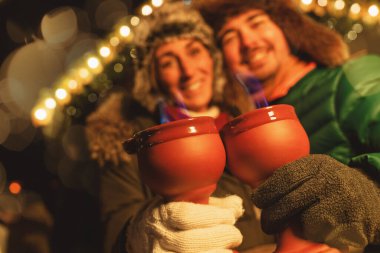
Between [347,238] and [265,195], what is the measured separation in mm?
117

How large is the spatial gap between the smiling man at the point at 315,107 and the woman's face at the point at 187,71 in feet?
0.30

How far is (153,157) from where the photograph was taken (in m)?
0.47

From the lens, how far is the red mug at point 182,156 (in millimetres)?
457

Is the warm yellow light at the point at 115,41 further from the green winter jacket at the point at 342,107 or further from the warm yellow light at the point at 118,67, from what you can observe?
the green winter jacket at the point at 342,107

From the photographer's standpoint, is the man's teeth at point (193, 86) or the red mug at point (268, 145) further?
the man's teeth at point (193, 86)

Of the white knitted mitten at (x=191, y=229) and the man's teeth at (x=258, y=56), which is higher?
the man's teeth at (x=258, y=56)

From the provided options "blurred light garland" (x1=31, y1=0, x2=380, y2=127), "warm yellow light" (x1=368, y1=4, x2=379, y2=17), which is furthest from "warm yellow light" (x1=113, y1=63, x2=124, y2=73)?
"warm yellow light" (x1=368, y1=4, x2=379, y2=17)

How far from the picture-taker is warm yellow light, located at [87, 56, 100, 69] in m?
1.87

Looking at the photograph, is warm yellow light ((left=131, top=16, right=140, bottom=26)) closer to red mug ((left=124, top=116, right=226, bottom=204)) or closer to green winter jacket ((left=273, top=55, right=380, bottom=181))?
green winter jacket ((left=273, top=55, right=380, bottom=181))

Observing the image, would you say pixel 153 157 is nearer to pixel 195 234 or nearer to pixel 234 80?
pixel 195 234

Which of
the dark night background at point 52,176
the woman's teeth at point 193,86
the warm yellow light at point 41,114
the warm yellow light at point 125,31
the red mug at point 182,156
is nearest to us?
the red mug at point 182,156

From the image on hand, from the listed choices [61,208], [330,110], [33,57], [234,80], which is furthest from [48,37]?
[330,110]

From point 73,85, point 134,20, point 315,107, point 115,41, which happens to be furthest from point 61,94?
point 315,107

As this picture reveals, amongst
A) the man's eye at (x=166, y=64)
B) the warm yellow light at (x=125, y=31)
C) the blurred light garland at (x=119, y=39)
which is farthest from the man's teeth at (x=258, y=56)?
the warm yellow light at (x=125, y=31)
